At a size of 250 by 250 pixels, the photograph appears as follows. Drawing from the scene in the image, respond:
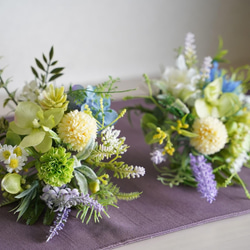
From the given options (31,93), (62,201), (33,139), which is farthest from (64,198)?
(31,93)

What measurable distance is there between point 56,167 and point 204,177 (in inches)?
14.0

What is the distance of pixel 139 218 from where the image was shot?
95 centimetres

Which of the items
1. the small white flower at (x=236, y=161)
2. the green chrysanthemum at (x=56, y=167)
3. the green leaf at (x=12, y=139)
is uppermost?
the green leaf at (x=12, y=139)

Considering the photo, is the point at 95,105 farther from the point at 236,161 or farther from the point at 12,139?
the point at 236,161

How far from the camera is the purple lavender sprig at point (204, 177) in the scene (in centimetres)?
100

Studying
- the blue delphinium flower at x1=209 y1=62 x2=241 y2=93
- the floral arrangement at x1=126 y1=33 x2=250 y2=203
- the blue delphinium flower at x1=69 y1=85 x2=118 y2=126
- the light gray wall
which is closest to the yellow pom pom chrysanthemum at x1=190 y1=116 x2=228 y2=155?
the floral arrangement at x1=126 y1=33 x2=250 y2=203

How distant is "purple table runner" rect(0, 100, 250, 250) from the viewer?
85 centimetres

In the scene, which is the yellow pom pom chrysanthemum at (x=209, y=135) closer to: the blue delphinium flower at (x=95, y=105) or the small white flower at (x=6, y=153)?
the blue delphinium flower at (x=95, y=105)

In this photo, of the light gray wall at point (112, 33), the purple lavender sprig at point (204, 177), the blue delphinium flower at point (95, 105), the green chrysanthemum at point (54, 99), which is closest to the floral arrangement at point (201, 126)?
the purple lavender sprig at point (204, 177)

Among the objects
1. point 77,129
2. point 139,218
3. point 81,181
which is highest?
point 77,129

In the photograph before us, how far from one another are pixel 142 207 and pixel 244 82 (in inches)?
16.4

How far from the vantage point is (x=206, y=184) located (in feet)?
3.30

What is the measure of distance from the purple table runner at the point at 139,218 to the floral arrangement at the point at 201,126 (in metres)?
0.03

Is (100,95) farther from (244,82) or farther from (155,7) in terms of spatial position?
(155,7)
